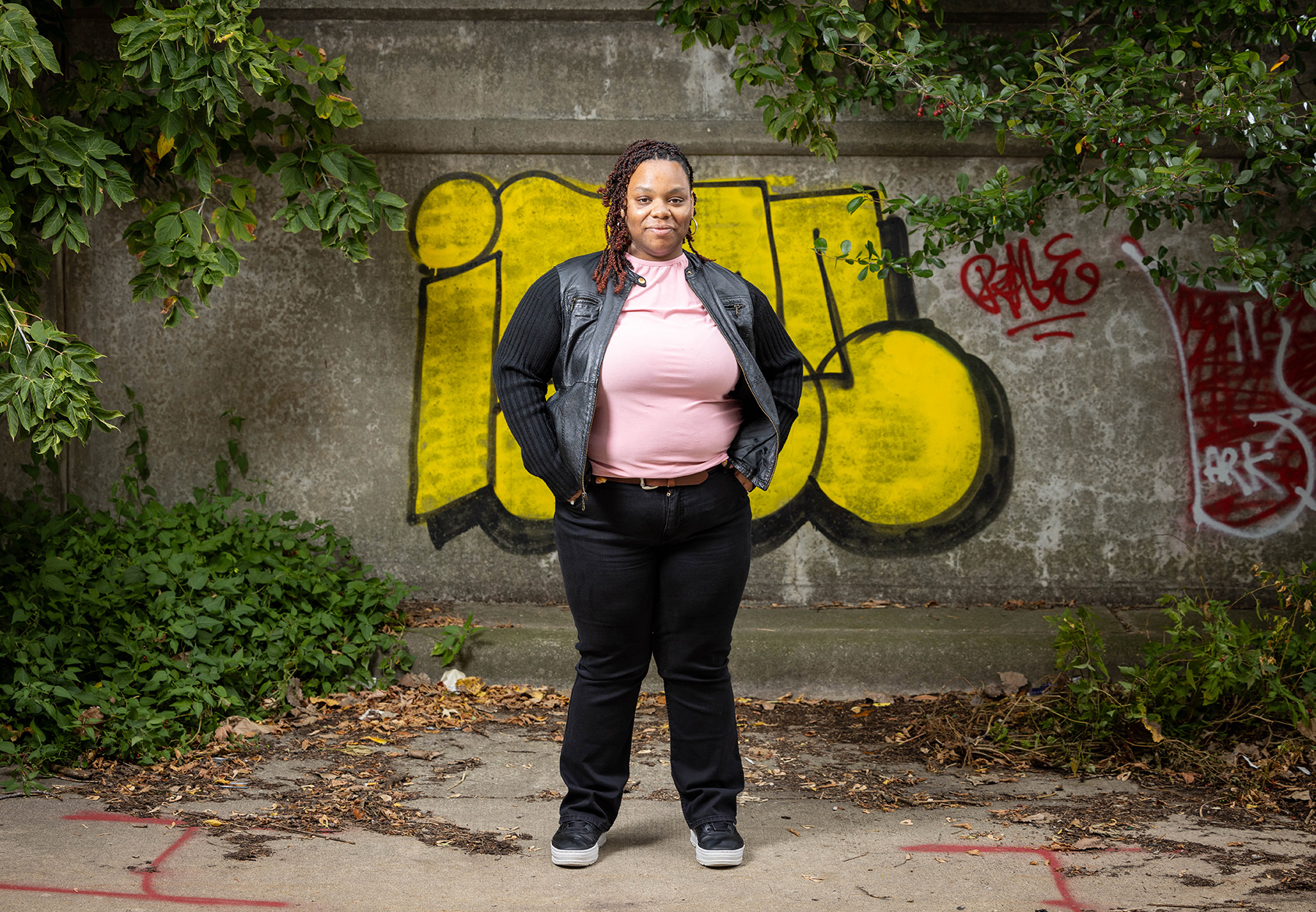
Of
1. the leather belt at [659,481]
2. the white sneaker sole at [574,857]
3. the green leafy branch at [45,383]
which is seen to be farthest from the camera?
the green leafy branch at [45,383]

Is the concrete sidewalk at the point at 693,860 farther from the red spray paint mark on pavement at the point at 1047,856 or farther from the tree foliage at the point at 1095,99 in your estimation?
the tree foliage at the point at 1095,99

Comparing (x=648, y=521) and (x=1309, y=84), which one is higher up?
(x=1309, y=84)

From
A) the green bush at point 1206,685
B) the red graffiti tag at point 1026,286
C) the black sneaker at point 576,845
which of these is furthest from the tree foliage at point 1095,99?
the black sneaker at point 576,845

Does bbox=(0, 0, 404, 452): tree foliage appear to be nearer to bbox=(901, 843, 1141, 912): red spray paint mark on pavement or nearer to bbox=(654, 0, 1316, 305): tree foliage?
bbox=(654, 0, 1316, 305): tree foliage

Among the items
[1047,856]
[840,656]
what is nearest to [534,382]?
[1047,856]

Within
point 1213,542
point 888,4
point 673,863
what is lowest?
point 673,863

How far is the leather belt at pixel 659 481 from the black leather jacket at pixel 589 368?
6 centimetres

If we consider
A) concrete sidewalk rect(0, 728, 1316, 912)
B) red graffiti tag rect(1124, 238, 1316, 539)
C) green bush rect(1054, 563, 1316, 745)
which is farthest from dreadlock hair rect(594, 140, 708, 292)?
red graffiti tag rect(1124, 238, 1316, 539)

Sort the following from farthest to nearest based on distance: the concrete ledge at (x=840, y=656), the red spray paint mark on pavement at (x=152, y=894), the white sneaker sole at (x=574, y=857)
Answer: the concrete ledge at (x=840, y=656) → the white sneaker sole at (x=574, y=857) → the red spray paint mark on pavement at (x=152, y=894)

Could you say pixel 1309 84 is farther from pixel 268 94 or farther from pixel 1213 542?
pixel 268 94

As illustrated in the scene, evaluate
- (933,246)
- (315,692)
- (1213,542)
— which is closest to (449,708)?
(315,692)

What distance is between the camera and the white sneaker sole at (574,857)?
314cm

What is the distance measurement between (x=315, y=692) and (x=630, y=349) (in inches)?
101

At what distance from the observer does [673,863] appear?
3.20 m
